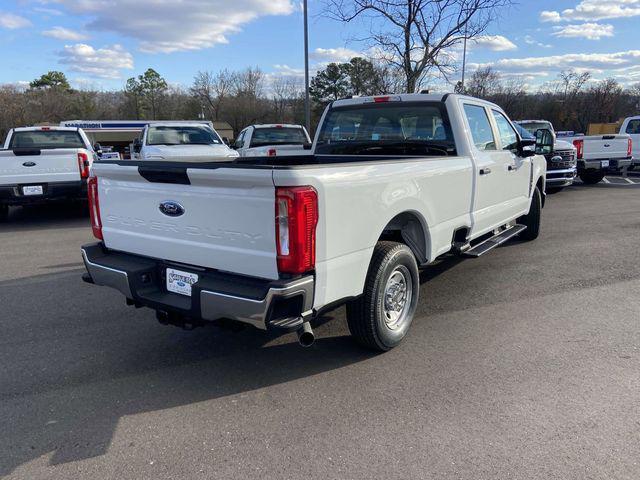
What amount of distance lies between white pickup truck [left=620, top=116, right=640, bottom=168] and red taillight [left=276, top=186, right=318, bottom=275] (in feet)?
54.6

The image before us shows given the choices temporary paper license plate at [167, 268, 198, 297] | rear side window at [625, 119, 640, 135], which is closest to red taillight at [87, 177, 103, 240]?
temporary paper license plate at [167, 268, 198, 297]

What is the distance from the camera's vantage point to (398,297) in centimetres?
409

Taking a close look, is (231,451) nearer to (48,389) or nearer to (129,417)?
(129,417)

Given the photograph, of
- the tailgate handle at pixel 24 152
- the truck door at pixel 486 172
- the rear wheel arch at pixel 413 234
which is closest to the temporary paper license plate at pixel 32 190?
the tailgate handle at pixel 24 152

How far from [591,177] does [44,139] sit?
15655 mm

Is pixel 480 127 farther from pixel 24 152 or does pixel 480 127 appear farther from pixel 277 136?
pixel 277 136

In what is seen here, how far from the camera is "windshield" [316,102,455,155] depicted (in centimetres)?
514

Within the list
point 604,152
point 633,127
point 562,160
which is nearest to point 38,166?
point 562,160

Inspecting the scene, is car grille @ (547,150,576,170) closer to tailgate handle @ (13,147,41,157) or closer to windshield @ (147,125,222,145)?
windshield @ (147,125,222,145)

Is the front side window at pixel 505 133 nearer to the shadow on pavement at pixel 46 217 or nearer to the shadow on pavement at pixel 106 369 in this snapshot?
the shadow on pavement at pixel 106 369

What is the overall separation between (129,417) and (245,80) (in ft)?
211

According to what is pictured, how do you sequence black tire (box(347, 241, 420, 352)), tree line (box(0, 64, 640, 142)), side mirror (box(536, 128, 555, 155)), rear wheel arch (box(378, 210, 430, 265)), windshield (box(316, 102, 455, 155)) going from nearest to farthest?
black tire (box(347, 241, 420, 352)) → rear wheel arch (box(378, 210, 430, 265)) → windshield (box(316, 102, 455, 155)) → side mirror (box(536, 128, 555, 155)) → tree line (box(0, 64, 640, 142))

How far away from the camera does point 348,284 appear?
10.9 ft

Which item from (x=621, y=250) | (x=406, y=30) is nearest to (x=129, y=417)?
(x=621, y=250)
